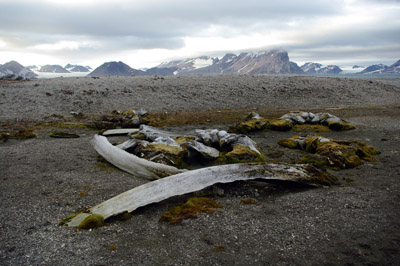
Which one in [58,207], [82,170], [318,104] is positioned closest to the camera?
[58,207]

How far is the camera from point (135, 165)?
8.80 metres

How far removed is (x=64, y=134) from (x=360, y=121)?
58.1 ft

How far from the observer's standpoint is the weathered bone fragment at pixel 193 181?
20.0 feet

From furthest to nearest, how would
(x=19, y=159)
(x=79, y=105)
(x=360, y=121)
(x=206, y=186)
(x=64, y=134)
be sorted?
(x=79, y=105) → (x=360, y=121) → (x=64, y=134) → (x=19, y=159) → (x=206, y=186)

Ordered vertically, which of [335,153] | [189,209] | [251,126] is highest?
[251,126]

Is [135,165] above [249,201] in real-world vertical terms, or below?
above

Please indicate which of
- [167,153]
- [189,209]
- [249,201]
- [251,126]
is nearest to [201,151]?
[167,153]

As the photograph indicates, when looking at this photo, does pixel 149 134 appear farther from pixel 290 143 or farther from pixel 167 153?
pixel 290 143

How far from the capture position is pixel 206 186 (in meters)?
7.14

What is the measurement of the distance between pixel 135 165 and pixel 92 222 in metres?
3.32

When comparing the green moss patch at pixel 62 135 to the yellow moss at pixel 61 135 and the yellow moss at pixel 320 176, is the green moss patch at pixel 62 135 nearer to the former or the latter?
the yellow moss at pixel 61 135

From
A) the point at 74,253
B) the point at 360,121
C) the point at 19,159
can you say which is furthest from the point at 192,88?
the point at 74,253

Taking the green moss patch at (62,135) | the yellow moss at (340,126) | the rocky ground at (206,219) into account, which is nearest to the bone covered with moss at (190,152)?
the rocky ground at (206,219)

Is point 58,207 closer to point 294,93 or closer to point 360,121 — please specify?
point 360,121
